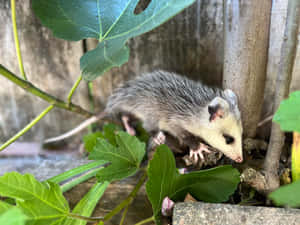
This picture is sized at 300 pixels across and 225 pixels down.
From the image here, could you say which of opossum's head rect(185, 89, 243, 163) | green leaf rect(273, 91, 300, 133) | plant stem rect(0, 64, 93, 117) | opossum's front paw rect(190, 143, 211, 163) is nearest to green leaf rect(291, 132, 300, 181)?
opossum's head rect(185, 89, 243, 163)

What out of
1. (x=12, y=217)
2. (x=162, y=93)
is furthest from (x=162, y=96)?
(x=12, y=217)

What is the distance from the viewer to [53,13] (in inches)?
42.9

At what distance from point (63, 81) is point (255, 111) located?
1.05 m

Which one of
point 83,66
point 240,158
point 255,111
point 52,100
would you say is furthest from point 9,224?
point 255,111

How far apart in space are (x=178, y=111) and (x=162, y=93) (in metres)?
0.13

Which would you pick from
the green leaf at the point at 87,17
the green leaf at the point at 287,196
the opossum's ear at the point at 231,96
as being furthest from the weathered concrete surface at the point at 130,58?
the green leaf at the point at 287,196

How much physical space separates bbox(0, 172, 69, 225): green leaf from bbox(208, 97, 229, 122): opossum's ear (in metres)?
0.73

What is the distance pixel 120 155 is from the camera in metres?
1.11

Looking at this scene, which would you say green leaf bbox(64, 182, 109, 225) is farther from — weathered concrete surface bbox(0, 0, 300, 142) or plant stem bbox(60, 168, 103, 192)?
weathered concrete surface bbox(0, 0, 300, 142)

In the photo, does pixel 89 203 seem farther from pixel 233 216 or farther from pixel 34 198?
pixel 233 216

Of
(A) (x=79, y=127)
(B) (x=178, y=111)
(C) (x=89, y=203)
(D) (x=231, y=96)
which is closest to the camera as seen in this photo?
(C) (x=89, y=203)

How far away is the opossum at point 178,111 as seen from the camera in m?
1.34

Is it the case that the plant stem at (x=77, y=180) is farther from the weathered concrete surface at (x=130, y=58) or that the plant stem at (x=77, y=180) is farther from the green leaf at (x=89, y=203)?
the weathered concrete surface at (x=130, y=58)

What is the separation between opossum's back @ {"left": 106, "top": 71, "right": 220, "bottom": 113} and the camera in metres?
1.48
